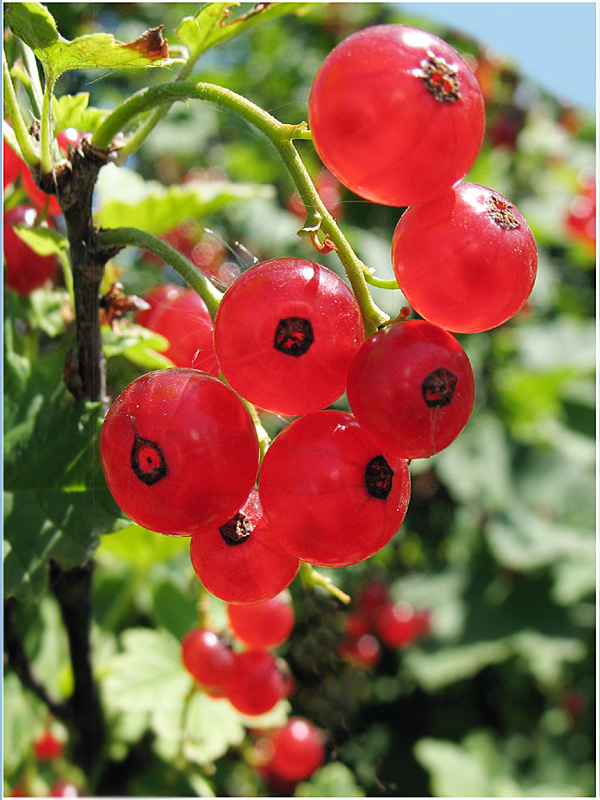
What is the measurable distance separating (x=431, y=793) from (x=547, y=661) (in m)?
0.77

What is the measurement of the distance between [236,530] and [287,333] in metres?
0.21

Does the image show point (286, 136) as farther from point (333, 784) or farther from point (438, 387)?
point (333, 784)

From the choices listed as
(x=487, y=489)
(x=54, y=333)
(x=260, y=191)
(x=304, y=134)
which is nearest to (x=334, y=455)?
(x=304, y=134)

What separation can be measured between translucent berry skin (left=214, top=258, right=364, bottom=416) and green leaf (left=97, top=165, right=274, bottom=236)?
599mm

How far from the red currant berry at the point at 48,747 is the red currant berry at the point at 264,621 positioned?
30.3 inches

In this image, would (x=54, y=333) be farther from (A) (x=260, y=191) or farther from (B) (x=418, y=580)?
(B) (x=418, y=580)

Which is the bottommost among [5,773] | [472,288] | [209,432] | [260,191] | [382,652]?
[382,652]

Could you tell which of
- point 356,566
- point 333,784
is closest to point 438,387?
point 356,566

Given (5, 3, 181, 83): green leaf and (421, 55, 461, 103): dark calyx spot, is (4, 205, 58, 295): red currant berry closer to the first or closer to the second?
(5, 3, 181, 83): green leaf

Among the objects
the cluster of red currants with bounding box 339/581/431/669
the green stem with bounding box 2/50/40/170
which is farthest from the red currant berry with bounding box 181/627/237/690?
the cluster of red currants with bounding box 339/581/431/669

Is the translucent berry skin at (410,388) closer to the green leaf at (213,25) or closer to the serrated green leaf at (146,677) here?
the green leaf at (213,25)

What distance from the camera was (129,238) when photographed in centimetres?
72

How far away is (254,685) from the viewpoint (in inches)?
43.9

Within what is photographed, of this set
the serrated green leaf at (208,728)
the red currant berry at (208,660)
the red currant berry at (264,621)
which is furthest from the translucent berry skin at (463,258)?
the serrated green leaf at (208,728)
